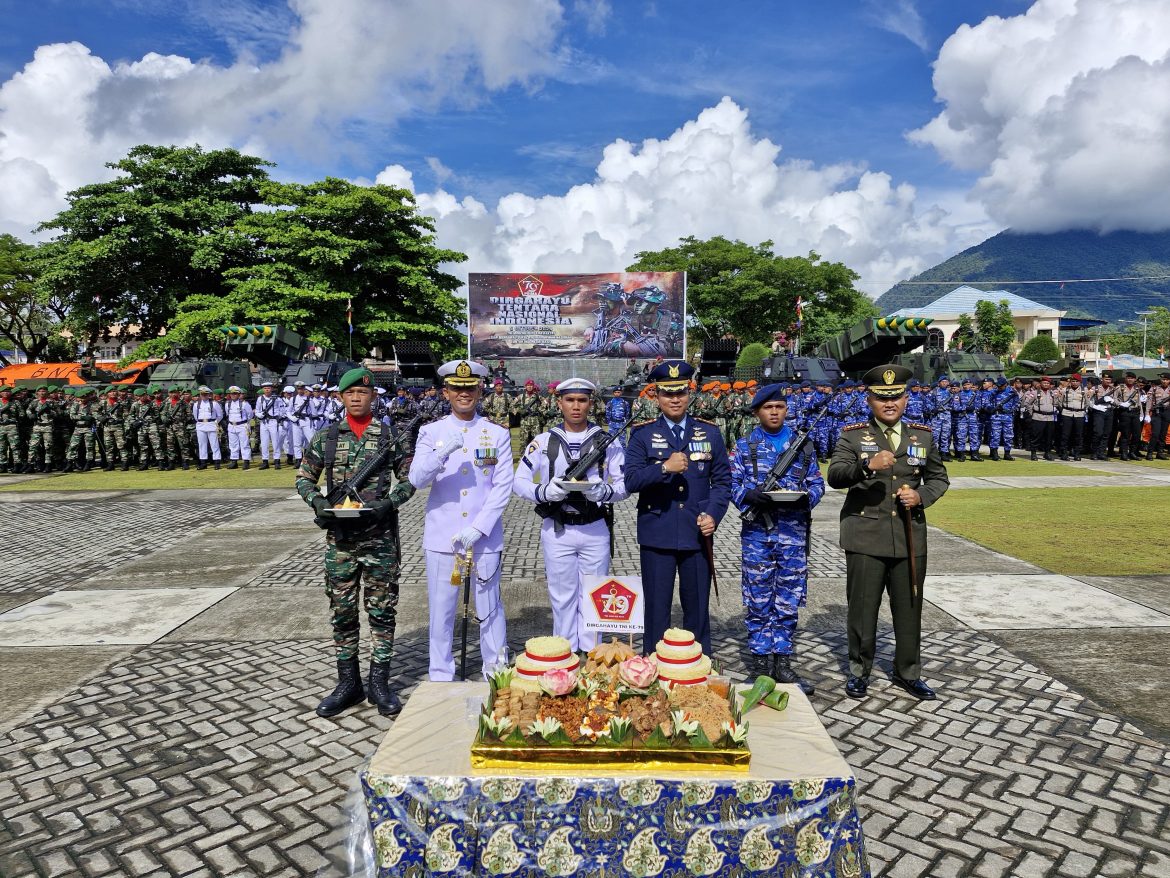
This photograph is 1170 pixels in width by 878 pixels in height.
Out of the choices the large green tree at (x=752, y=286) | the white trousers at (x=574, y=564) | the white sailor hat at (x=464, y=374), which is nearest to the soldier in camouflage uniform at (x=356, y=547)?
the white sailor hat at (x=464, y=374)

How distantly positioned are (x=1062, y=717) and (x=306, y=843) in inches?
168

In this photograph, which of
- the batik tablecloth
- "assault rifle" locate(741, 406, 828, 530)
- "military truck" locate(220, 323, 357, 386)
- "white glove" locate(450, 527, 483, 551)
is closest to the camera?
the batik tablecloth

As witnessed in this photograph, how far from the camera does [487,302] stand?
33.5m

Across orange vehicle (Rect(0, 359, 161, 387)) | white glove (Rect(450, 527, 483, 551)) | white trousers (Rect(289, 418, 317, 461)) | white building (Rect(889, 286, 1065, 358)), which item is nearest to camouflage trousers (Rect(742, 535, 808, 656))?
white glove (Rect(450, 527, 483, 551))

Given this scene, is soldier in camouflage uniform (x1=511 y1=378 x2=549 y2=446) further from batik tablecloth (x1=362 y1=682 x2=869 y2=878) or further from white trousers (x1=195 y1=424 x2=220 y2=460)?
batik tablecloth (x1=362 y1=682 x2=869 y2=878)

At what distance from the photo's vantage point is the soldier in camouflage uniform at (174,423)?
16.5 metres

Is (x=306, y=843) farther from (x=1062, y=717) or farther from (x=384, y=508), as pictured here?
(x=1062, y=717)

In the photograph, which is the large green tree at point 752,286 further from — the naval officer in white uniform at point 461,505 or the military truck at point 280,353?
the naval officer in white uniform at point 461,505

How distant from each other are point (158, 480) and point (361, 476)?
13.3m

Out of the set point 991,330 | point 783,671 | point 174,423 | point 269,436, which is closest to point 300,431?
point 269,436

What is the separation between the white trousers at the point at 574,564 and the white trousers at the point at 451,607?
0.37 meters

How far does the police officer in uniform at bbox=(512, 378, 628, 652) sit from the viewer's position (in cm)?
457

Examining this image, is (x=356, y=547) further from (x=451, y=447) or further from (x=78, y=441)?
(x=78, y=441)

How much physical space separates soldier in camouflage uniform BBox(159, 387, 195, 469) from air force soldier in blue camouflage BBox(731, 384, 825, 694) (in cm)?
1580
